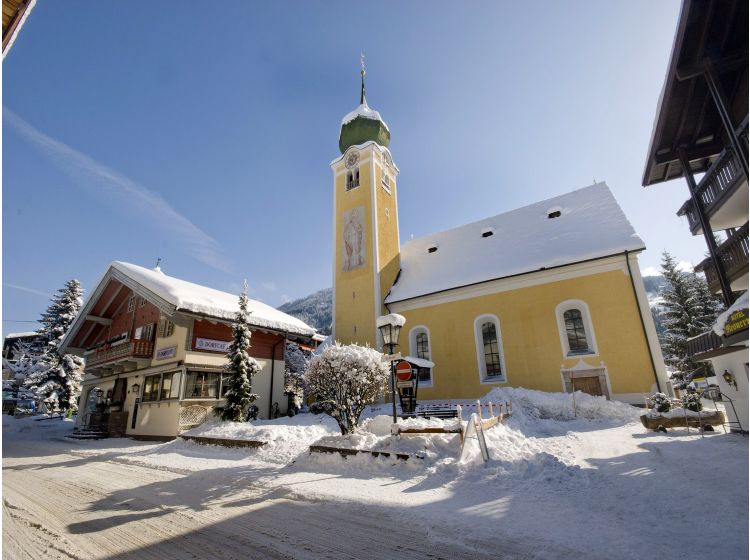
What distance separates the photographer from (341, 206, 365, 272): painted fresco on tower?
2684 cm

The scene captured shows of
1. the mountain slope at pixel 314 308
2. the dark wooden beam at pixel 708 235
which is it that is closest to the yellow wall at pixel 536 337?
the dark wooden beam at pixel 708 235

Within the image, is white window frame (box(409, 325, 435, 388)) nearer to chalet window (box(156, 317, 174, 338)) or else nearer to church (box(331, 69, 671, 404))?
church (box(331, 69, 671, 404))

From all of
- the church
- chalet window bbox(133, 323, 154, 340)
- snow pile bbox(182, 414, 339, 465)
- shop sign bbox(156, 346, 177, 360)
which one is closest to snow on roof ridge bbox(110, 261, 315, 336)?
shop sign bbox(156, 346, 177, 360)

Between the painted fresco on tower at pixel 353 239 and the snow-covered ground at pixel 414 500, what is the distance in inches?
654

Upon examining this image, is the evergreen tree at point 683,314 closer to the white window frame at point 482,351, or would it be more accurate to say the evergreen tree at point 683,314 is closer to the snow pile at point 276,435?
the white window frame at point 482,351

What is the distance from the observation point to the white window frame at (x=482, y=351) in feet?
65.1

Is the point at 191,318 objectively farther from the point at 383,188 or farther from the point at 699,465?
the point at 699,465

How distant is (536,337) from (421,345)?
6601mm

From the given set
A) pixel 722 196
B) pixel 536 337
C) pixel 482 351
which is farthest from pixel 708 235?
pixel 482 351

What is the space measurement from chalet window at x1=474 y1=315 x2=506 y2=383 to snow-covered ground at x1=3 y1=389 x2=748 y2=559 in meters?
8.65

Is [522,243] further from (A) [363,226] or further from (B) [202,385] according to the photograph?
(B) [202,385]

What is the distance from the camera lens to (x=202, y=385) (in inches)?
726

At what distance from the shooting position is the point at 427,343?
2292cm

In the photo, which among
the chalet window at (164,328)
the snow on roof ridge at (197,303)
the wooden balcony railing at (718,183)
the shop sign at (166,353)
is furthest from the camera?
the chalet window at (164,328)
